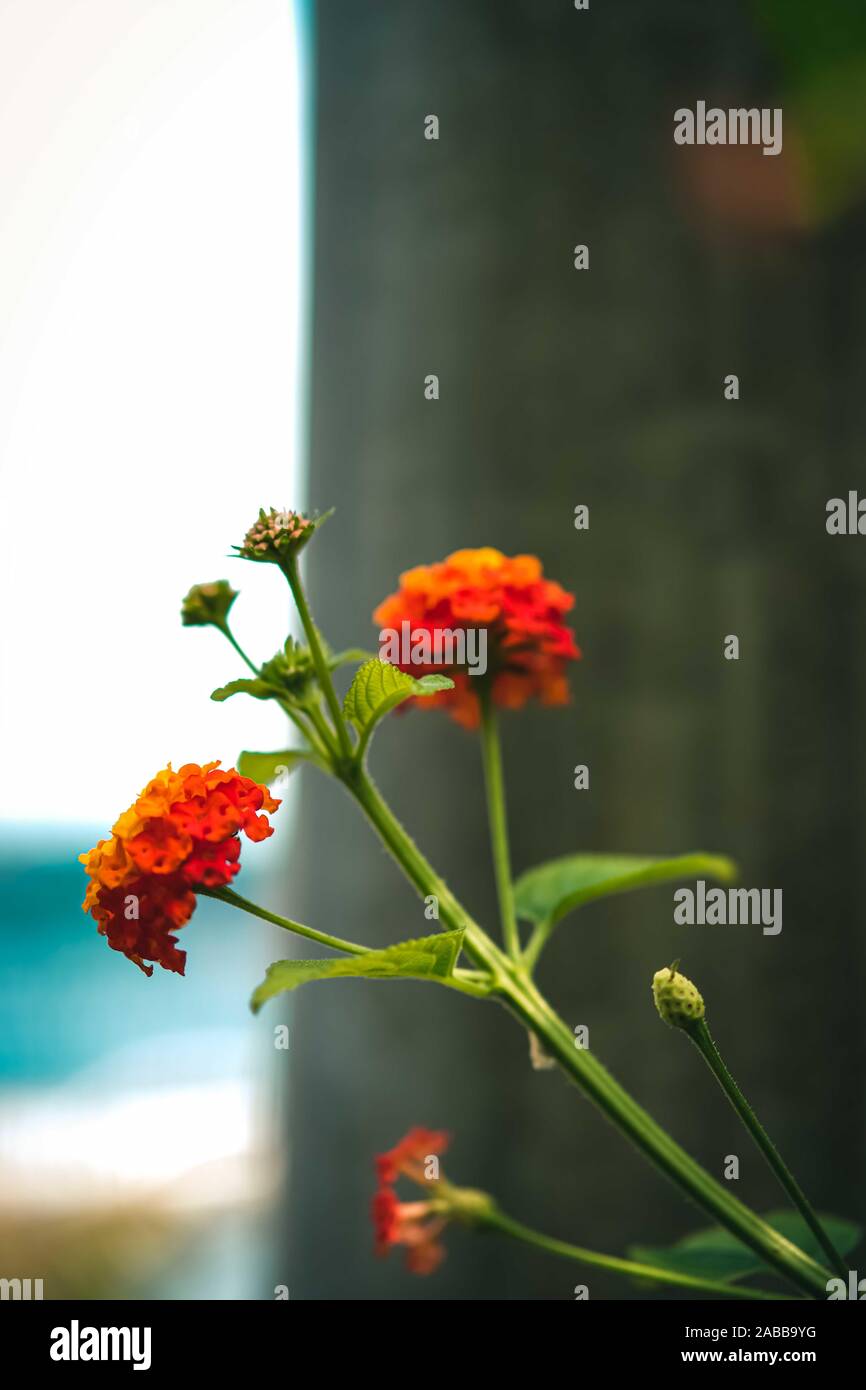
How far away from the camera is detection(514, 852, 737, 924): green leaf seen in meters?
0.45

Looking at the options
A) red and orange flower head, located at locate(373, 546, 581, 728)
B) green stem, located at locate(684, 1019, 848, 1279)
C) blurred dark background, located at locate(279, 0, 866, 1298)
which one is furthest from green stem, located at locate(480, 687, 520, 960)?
blurred dark background, located at locate(279, 0, 866, 1298)

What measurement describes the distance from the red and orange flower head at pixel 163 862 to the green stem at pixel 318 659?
0.15ft

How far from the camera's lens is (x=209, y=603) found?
422 millimetres

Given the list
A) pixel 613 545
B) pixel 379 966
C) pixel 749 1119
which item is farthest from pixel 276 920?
pixel 613 545

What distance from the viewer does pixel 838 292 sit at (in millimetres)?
1297

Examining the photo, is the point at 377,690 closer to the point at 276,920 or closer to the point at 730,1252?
the point at 276,920

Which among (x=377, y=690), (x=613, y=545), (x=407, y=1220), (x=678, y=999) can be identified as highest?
(x=613, y=545)

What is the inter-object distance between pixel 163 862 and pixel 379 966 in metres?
0.08

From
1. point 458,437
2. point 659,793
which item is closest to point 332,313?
point 458,437

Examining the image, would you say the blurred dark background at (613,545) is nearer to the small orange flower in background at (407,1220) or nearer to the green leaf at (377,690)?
the small orange flower in background at (407,1220)

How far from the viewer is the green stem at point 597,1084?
37 cm

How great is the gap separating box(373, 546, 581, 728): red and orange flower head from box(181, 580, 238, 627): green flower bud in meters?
0.08

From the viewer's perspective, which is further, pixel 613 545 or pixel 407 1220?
pixel 613 545

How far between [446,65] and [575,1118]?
1271mm
